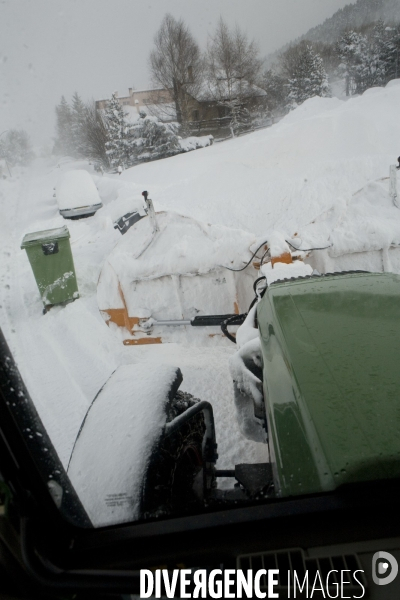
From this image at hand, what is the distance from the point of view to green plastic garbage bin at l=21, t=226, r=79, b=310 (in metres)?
5.72

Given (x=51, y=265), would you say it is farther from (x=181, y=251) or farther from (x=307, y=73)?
(x=307, y=73)

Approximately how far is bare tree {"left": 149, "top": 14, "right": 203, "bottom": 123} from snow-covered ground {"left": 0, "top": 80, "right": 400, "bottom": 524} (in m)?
0.94

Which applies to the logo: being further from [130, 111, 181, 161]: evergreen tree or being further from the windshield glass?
[130, 111, 181, 161]: evergreen tree

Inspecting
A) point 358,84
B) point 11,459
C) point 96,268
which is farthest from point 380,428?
point 96,268

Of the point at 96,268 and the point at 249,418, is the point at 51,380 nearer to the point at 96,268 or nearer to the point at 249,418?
the point at 249,418

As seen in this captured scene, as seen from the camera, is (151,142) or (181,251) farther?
(151,142)

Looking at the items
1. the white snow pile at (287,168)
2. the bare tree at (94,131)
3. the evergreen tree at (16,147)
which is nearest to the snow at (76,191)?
the white snow pile at (287,168)

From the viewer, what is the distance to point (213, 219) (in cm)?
945

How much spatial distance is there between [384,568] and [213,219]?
8949 mm

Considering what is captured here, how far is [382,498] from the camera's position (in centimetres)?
95

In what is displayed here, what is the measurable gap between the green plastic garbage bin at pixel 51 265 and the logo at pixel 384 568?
5645 millimetres

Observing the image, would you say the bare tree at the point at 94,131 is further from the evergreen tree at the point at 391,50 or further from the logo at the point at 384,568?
the logo at the point at 384,568

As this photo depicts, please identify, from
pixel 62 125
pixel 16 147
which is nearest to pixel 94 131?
pixel 62 125

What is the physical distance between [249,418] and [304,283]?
2.79ft
